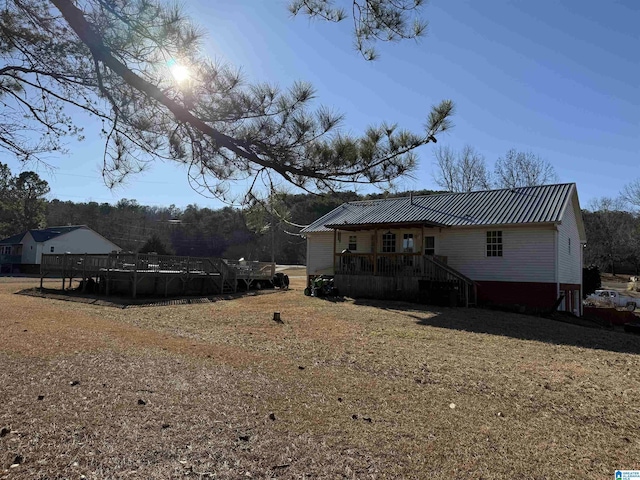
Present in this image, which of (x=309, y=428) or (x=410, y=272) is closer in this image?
(x=309, y=428)

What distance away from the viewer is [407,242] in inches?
816

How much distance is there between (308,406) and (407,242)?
1650cm

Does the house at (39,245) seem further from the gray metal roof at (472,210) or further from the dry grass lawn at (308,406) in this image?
the dry grass lawn at (308,406)

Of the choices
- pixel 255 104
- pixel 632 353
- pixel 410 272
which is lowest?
pixel 632 353

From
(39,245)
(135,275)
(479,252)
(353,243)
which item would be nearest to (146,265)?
(135,275)

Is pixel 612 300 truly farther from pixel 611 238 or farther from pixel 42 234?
pixel 42 234

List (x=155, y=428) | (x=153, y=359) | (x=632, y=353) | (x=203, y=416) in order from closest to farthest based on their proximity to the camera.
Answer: (x=155, y=428) < (x=203, y=416) < (x=153, y=359) < (x=632, y=353)

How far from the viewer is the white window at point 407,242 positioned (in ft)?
67.6

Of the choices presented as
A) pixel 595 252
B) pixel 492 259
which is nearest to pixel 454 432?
pixel 492 259

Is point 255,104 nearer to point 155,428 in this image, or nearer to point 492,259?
point 155,428

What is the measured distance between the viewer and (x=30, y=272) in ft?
152

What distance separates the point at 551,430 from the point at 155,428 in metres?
3.85

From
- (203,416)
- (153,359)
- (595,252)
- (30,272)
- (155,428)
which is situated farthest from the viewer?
(595,252)

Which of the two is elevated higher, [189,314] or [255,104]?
[255,104]
